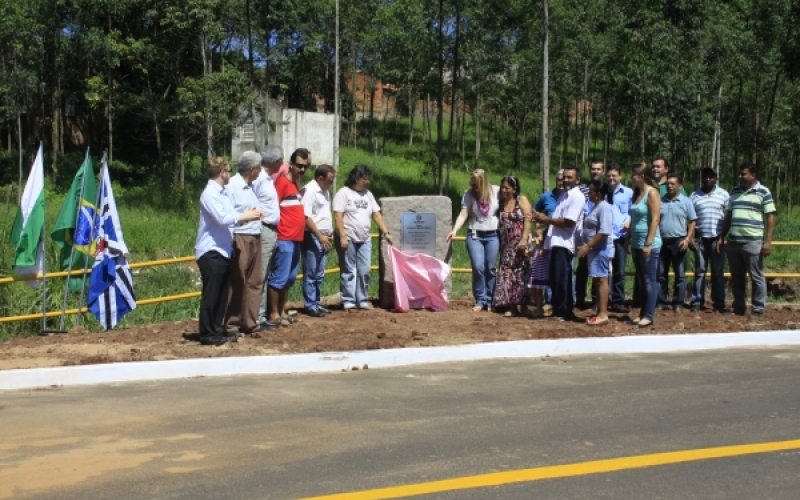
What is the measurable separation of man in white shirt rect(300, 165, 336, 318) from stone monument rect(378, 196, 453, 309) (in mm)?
1131

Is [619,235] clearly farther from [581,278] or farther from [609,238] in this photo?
[609,238]

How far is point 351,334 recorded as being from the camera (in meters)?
10.0

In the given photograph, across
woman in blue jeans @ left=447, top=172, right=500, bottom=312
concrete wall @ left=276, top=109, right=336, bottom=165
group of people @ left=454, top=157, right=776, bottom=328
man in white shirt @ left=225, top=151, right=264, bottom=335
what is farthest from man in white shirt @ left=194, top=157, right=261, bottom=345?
concrete wall @ left=276, top=109, right=336, bottom=165

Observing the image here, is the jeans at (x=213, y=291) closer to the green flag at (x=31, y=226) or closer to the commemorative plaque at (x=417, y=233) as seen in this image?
the green flag at (x=31, y=226)

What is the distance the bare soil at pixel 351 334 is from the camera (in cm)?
898

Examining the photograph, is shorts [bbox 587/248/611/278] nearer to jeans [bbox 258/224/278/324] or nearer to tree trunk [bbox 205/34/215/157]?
jeans [bbox 258/224/278/324]

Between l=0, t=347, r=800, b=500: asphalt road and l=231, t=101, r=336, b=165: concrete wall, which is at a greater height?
l=231, t=101, r=336, b=165: concrete wall

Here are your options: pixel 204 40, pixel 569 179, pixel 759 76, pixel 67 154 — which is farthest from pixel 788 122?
pixel 569 179

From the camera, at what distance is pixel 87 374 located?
817 cm

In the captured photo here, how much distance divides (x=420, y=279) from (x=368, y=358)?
2.99 metres

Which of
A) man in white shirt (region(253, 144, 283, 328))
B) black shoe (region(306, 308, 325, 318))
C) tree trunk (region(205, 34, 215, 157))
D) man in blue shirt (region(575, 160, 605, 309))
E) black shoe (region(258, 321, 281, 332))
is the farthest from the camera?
tree trunk (region(205, 34, 215, 157))

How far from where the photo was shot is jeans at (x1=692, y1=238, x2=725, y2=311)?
1219cm

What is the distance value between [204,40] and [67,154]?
49.4 ft

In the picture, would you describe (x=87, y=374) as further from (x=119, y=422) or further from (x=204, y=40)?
(x=204, y=40)
